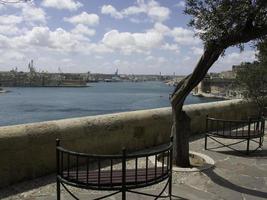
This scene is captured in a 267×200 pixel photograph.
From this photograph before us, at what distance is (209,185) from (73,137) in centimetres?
223

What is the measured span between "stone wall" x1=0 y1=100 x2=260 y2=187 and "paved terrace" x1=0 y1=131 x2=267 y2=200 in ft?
0.75

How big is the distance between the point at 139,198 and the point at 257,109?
8991mm

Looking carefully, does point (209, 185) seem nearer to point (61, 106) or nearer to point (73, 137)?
point (73, 137)

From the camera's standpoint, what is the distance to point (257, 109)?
13039 mm

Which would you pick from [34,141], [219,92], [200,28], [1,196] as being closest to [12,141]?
[34,141]

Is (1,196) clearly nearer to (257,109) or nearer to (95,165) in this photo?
(95,165)

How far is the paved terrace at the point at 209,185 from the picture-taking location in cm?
512

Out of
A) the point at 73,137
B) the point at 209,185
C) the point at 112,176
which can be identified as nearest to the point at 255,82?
the point at 209,185

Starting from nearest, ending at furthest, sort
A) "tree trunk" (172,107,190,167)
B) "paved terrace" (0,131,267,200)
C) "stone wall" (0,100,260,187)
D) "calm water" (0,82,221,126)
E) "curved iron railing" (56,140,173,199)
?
1. "curved iron railing" (56,140,173,199)
2. "paved terrace" (0,131,267,200)
3. "stone wall" (0,100,260,187)
4. "tree trunk" (172,107,190,167)
5. "calm water" (0,82,221,126)

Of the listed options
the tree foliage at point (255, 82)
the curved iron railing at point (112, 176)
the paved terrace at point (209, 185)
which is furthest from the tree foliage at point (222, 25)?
the tree foliage at point (255, 82)

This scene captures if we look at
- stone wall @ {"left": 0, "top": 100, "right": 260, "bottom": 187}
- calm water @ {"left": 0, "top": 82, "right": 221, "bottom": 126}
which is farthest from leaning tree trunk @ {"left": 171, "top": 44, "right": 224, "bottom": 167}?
calm water @ {"left": 0, "top": 82, "right": 221, "bottom": 126}

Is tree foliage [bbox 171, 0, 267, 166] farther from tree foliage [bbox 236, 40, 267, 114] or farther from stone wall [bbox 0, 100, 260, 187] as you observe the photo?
tree foliage [bbox 236, 40, 267, 114]

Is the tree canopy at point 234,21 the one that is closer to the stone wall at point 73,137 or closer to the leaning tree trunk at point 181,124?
the leaning tree trunk at point 181,124

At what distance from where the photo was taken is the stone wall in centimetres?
554
